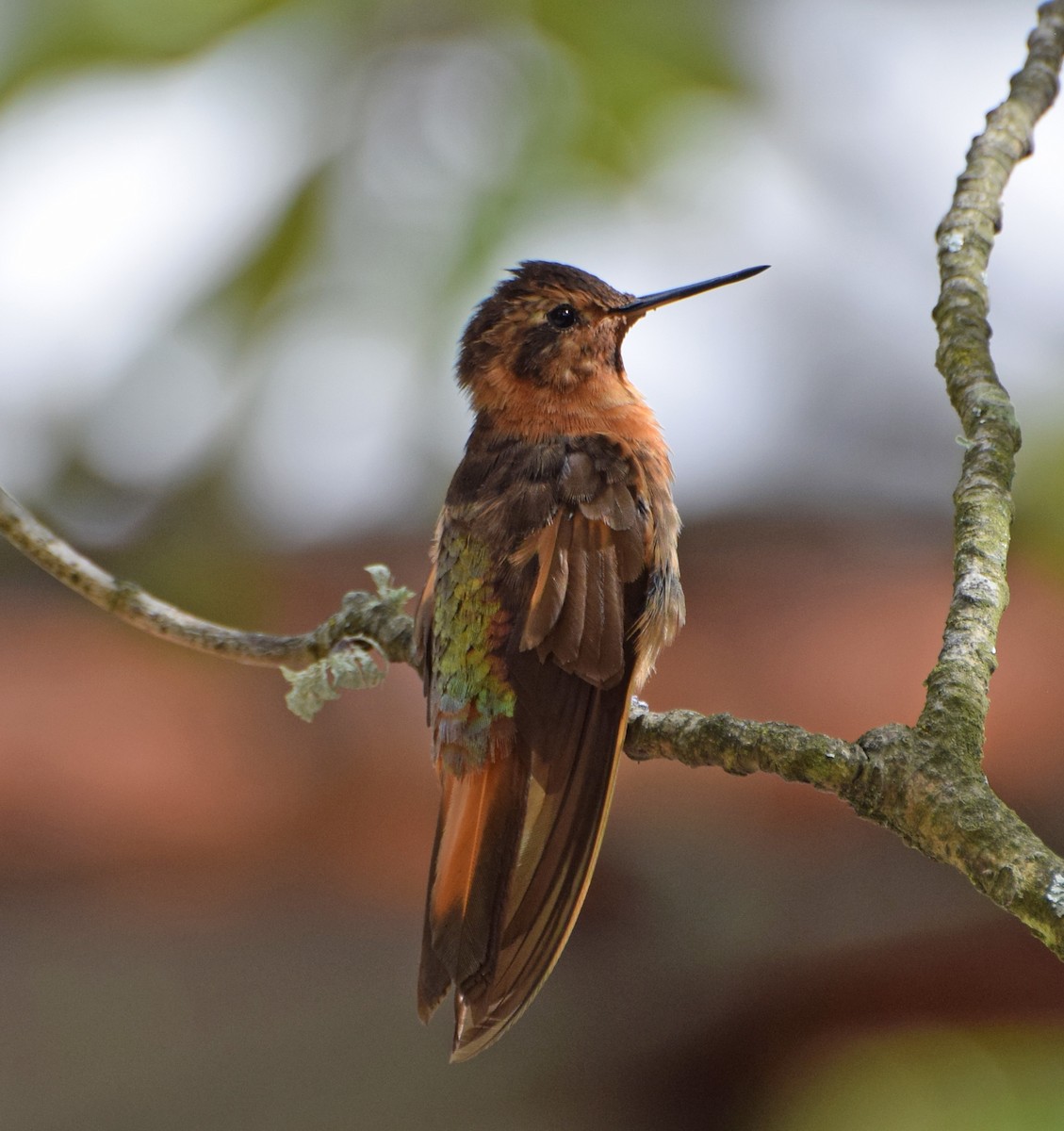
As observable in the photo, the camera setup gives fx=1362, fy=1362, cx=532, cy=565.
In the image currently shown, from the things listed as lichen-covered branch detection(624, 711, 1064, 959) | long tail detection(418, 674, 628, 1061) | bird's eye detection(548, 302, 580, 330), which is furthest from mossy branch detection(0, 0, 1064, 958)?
bird's eye detection(548, 302, 580, 330)

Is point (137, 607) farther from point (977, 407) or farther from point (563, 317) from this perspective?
point (977, 407)

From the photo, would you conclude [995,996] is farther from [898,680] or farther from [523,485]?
[523,485]

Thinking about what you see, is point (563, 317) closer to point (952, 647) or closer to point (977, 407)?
point (977, 407)

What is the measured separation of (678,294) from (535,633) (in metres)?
0.99

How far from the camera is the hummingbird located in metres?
2.39

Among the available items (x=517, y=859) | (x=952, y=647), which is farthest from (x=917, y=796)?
(x=517, y=859)

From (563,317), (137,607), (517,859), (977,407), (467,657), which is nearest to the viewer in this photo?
(977,407)

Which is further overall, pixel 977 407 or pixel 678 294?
pixel 678 294

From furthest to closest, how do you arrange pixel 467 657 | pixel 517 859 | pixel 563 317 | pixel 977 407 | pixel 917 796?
1. pixel 563 317
2. pixel 467 657
3. pixel 517 859
4. pixel 977 407
5. pixel 917 796

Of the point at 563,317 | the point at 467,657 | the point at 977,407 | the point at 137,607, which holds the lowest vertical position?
the point at 137,607

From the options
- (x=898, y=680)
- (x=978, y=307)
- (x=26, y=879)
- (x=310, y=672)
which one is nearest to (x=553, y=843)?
(x=310, y=672)

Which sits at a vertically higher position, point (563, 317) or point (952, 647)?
point (563, 317)

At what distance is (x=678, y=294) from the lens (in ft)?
10.4

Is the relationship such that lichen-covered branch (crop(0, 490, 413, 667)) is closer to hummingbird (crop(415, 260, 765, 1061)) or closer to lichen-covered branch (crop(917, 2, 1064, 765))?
hummingbird (crop(415, 260, 765, 1061))
